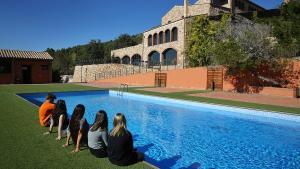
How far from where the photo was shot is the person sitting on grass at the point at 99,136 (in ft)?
16.4

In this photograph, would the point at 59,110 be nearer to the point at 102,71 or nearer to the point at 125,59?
the point at 102,71

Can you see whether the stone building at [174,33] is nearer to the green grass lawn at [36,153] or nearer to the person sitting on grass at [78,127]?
the green grass lawn at [36,153]

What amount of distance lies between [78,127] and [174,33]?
35.6 meters

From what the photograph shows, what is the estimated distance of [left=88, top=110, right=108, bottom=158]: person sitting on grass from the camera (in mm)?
5008

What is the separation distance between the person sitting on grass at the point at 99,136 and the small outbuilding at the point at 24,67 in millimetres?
29534

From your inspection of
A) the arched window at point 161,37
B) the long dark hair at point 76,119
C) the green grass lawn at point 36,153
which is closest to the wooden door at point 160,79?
the arched window at point 161,37

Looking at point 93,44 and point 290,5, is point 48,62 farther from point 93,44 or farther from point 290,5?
point 93,44

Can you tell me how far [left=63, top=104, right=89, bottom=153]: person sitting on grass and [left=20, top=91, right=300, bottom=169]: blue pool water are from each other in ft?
5.04

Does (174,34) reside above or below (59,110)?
above

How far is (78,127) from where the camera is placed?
5.68 meters

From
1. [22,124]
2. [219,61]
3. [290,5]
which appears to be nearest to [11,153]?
[22,124]

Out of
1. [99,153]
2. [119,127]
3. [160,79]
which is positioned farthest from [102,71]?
[119,127]

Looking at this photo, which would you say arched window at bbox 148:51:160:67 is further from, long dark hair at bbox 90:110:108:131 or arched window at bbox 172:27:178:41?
long dark hair at bbox 90:110:108:131

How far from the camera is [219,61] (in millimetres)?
19219
